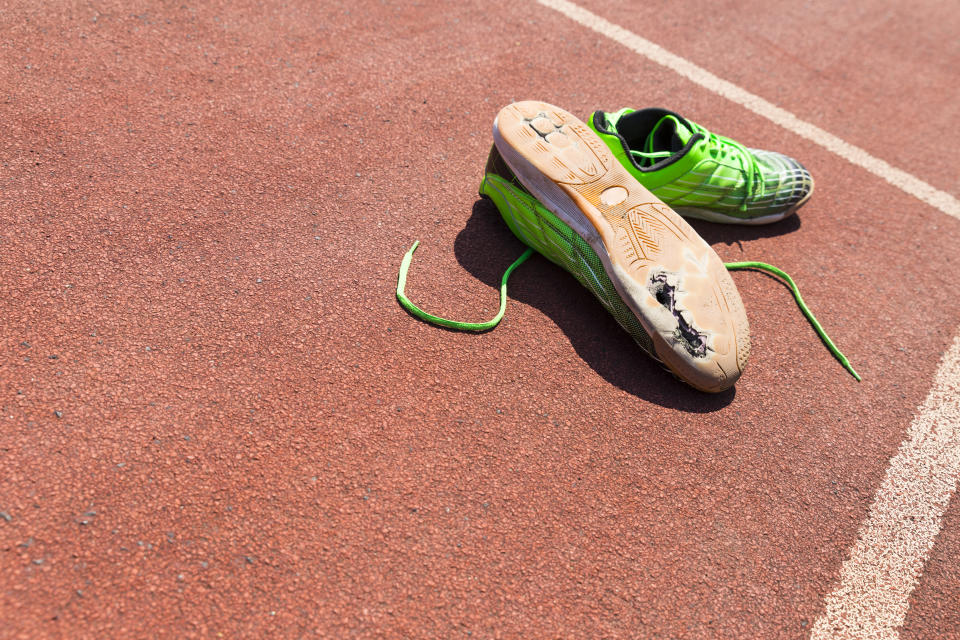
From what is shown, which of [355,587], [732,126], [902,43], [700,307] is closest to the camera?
[355,587]

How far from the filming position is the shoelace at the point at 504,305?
2578 mm

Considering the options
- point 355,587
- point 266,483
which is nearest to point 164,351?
point 266,483

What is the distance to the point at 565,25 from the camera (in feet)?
14.7

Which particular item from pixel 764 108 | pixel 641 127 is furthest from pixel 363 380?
pixel 764 108

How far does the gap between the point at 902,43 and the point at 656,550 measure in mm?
4967

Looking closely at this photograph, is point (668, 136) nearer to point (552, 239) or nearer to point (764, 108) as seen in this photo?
point (552, 239)

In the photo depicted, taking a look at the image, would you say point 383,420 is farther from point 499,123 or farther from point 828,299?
point 828,299

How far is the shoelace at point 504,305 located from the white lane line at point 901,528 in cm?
35

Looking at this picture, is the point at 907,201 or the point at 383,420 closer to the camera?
the point at 383,420

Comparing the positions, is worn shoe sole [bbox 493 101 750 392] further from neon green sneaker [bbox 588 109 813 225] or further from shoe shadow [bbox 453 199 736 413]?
neon green sneaker [bbox 588 109 813 225]

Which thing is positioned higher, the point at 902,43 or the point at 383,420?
the point at 902,43

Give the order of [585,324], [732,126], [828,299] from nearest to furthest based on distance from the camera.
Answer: [585,324] < [828,299] < [732,126]

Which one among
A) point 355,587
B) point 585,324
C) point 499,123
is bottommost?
point 355,587

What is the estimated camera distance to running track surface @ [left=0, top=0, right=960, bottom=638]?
191cm
